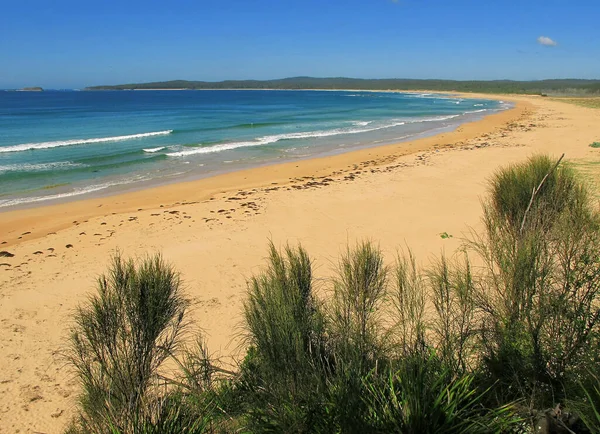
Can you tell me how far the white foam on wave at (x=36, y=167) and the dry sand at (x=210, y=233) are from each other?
7144 mm

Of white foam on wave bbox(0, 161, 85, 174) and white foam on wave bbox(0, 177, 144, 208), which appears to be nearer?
white foam on wave bbox(0, 177, 144, 208)

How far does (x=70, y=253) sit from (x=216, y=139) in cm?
2173

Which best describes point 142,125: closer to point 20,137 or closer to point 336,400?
point 20,137

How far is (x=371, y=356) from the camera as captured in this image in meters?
3.72

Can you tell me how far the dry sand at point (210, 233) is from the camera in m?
5.96

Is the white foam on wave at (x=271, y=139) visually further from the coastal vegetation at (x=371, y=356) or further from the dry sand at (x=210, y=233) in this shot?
the coastal vegetation at (x=371, y=356)

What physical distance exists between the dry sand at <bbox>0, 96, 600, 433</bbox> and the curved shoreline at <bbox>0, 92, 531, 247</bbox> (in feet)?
0.22

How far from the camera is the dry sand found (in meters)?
5.96

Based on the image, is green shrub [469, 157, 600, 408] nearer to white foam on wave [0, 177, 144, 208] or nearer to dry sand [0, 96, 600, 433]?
dry sand [0, 96, 600, 433]

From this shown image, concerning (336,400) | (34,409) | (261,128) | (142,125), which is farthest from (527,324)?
(142,125)

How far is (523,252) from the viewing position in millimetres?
3914

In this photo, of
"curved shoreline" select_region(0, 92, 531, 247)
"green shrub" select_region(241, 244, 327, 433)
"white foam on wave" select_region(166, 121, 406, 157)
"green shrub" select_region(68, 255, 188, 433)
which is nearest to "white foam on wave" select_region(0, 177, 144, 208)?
"curved shoreline" select_region(0, 92, 531, 247)

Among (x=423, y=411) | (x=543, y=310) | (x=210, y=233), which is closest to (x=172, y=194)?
(x=210, y=233)

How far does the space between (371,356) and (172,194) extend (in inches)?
520
